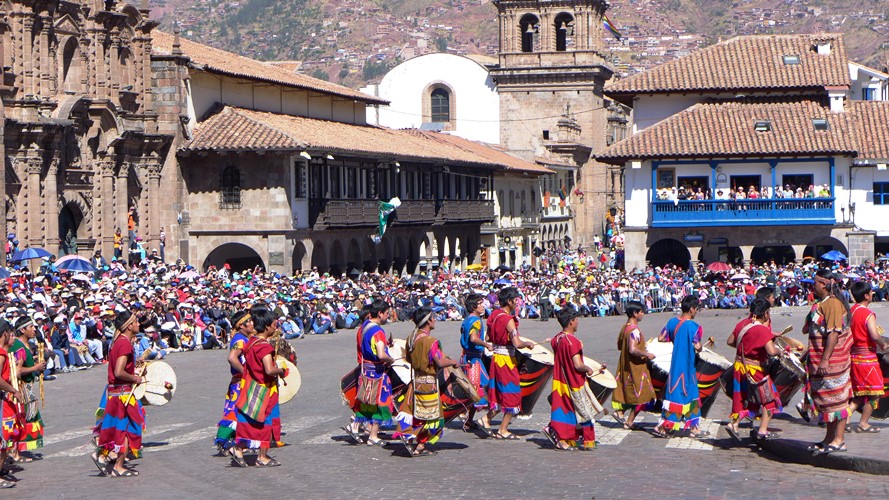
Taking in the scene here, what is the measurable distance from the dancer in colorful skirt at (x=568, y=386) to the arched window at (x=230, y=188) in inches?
1290

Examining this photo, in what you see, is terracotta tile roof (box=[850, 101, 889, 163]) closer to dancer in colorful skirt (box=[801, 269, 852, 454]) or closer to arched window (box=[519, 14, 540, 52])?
arched window (box=[519, 14, 540, 52])

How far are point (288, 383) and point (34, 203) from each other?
24351 mm

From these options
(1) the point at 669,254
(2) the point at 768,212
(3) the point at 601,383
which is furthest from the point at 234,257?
(3) the point at 601,383

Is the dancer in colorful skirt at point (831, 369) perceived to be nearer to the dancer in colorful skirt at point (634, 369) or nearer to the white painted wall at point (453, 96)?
the dancer in colorful skirt at point (634, 369)

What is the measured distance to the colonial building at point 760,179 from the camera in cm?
4972

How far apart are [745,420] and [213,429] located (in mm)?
6039

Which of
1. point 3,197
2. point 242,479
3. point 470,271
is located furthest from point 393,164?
point 242,479

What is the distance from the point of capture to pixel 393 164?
181 ft

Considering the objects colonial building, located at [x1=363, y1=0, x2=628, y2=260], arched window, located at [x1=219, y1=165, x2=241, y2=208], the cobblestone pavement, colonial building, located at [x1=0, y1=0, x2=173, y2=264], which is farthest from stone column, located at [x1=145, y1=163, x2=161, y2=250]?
colonial building, located at [x1=363, y1=0, x2=628, y2=260]

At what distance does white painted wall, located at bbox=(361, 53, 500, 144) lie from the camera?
83000mm

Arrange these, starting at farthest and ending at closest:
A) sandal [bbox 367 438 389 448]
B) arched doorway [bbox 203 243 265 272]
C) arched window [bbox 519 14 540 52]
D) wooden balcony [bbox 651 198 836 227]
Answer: arched window [bbox 519 14 540 52] < wooden balcony [bbox 651 198 836 227] < arched doorway [bbox 203 243 265 272] < sandal [bbox 367 438 389 448]

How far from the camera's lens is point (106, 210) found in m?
41.6

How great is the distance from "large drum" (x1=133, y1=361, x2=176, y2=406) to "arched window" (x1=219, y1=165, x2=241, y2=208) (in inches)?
1266

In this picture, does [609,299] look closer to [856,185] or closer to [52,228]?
[856,185]
